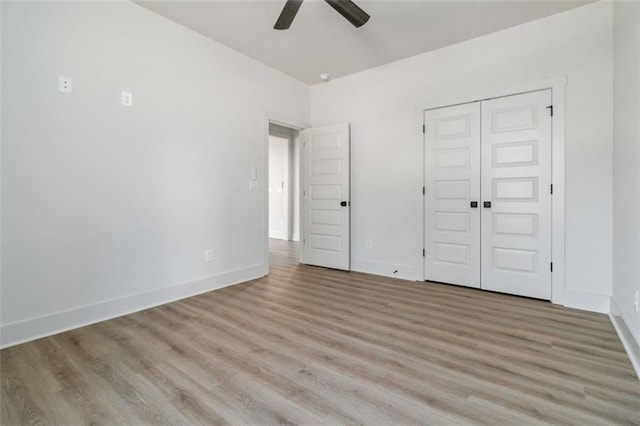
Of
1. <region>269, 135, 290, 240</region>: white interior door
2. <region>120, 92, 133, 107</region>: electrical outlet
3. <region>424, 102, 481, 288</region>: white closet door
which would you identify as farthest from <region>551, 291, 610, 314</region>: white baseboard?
<region>269, 135, 290, 240</region>: white interior door

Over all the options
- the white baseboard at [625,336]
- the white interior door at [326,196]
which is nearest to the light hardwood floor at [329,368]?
the white baseboard at [625,336]

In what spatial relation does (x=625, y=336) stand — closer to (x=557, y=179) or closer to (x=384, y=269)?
(x=557, y=179)

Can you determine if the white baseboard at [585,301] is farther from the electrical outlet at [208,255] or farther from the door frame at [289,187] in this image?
the door frame at [289,187]

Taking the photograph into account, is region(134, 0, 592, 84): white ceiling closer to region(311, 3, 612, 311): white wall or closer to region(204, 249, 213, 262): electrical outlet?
region(311, 3, 612, 311): white wall

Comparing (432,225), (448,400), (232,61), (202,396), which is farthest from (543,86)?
(202,396)

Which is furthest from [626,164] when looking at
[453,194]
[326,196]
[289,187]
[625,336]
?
[289,187]

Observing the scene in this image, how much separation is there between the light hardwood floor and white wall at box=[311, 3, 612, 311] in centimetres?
82

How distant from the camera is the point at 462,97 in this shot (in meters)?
3.32

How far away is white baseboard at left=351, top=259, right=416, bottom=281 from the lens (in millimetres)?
3736

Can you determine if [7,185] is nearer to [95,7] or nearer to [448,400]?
[95,7]

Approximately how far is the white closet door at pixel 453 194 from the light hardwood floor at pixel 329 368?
669 millimetres

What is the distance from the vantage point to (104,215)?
2500 millimetres

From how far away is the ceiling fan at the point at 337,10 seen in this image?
7.11 ft

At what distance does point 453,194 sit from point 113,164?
3391 mm
